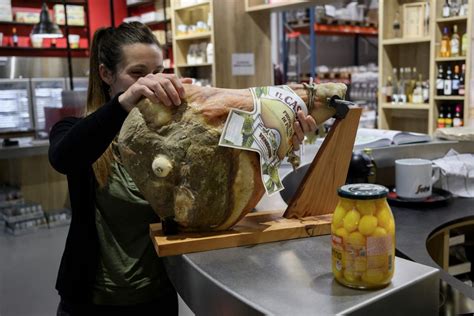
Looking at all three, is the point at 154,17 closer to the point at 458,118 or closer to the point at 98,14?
the point at 98,14

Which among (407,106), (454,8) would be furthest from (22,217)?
(454,8)

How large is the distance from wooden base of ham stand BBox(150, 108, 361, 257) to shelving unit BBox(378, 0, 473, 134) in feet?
11.9

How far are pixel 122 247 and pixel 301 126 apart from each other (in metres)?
0.63

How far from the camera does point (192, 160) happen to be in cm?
93

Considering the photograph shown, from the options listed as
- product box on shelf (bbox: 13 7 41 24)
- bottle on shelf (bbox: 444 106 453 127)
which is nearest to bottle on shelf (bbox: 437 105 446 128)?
bottle on shelf (bbox: 444 106 453 127)

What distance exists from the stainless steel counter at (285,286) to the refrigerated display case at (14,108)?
5350 mm

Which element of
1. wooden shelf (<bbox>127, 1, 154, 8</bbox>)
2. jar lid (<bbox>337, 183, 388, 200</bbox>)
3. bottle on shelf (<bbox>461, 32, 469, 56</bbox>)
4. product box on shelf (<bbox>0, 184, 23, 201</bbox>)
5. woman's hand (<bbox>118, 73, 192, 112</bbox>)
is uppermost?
wooden shelf (<bbox>127, 1, 154, 8</bbox>)

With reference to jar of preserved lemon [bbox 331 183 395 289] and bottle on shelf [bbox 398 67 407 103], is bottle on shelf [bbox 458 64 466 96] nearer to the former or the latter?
bottle on shelf [bbox 398 67 407 103]

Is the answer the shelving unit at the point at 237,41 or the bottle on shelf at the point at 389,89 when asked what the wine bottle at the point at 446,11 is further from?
the shelving unit at the point at 237,41

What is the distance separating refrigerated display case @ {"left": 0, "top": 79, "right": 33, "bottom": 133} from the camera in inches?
227

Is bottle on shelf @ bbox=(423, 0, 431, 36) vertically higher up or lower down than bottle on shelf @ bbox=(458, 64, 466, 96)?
higher up

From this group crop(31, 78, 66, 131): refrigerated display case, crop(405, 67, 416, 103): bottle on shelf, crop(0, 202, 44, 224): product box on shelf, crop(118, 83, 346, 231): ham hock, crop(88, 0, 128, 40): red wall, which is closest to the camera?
crop(118, 83, 346, 231): ham hock

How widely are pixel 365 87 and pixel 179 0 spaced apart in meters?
2.80

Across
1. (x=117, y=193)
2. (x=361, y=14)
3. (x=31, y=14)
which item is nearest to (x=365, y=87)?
(x=361, y=14)
